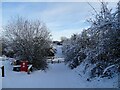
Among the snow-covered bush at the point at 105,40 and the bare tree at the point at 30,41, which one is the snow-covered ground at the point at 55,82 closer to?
the snow-covered bush at the point at 105,40

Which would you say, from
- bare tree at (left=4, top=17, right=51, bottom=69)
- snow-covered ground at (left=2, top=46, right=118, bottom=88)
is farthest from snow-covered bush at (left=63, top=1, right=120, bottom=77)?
bare tree at (left=4, top=17, right=51, bottom=69)

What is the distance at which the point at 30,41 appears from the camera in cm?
2656

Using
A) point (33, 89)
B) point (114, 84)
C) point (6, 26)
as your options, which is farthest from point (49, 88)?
point (6, 26)

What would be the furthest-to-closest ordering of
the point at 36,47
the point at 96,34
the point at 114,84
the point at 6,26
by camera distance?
1. the point at 6,26
2. the point at 36,47
3. the point at 96,34
4. the point at 114,84

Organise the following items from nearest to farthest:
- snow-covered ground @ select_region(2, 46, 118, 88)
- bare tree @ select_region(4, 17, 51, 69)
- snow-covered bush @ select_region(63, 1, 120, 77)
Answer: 1. snow-covered ground @ select_region(2, 46, 118, 88)
2. snow-covered bush @ select_region(63, 1, 120, 77)
3. bare tree @ select_region(4, 17, 51, 69)

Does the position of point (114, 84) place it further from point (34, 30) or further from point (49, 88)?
point (34, 30)

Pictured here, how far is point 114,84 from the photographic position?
11195mm

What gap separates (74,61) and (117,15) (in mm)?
16935

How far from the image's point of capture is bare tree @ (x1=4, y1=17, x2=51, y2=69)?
26234mm

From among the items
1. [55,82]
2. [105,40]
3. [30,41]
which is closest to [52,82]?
[55,82]

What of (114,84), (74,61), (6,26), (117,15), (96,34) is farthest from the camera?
(6,26)

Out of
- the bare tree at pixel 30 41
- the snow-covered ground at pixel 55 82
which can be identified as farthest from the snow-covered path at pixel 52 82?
the bare tree at pixel 30 41

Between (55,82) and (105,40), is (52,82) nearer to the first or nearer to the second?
(55,82)

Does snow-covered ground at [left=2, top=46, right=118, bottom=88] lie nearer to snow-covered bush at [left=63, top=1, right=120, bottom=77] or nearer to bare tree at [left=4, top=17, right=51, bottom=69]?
snow-covered bush at [left=63, top=1, right=120, bottom=77]
